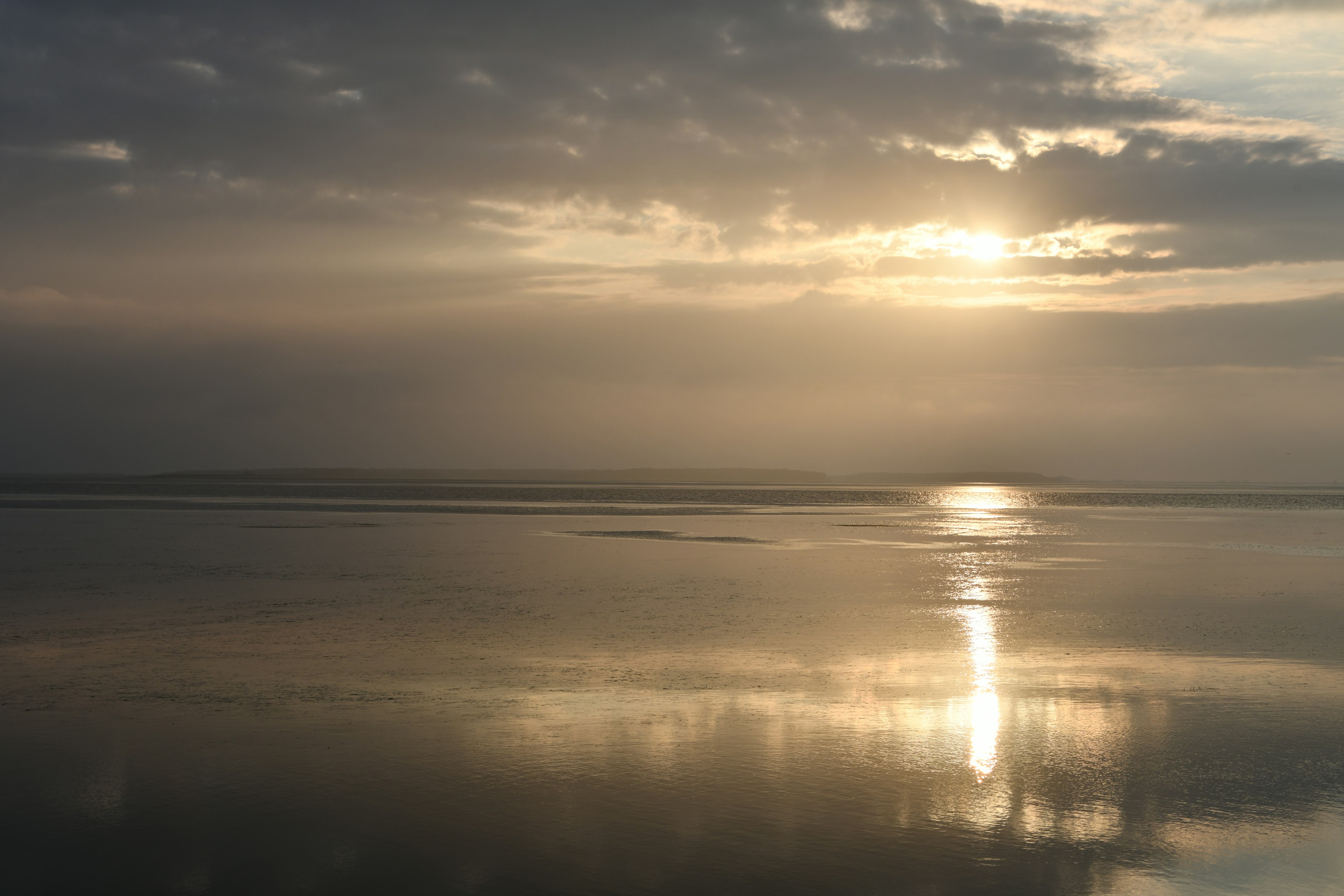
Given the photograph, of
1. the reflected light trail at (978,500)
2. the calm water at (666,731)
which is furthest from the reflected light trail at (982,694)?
the reflected light trail at (978,500)

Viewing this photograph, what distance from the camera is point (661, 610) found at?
73.9ft

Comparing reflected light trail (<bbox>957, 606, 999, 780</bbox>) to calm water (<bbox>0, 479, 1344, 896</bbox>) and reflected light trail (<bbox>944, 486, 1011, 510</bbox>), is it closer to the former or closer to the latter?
calm water (<bbox>0, 479, 1344, 896</bbox>)

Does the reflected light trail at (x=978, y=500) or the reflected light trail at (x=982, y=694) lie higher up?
the reflected light trail at (x=982, y=694)

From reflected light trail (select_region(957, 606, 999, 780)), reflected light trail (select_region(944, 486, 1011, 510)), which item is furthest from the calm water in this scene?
reflected light trail (select_region(944, 486, 1011, 510))

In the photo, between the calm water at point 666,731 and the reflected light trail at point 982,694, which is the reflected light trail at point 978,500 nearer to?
the calm water at point 666,731

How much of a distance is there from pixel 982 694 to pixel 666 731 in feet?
16.6

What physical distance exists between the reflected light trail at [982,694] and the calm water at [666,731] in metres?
0.08

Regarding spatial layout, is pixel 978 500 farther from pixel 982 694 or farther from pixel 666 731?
pixel 666 731

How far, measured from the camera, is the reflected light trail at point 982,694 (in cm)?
1141

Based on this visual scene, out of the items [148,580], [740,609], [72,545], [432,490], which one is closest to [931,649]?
[740,609]

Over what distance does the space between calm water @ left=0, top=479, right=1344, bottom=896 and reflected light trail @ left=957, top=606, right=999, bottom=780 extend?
0.25 feet

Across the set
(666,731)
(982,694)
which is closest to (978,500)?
(982,694)

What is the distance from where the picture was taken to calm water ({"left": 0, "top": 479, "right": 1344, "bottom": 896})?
27.8 feet

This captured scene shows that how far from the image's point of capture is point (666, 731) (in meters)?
12.4
